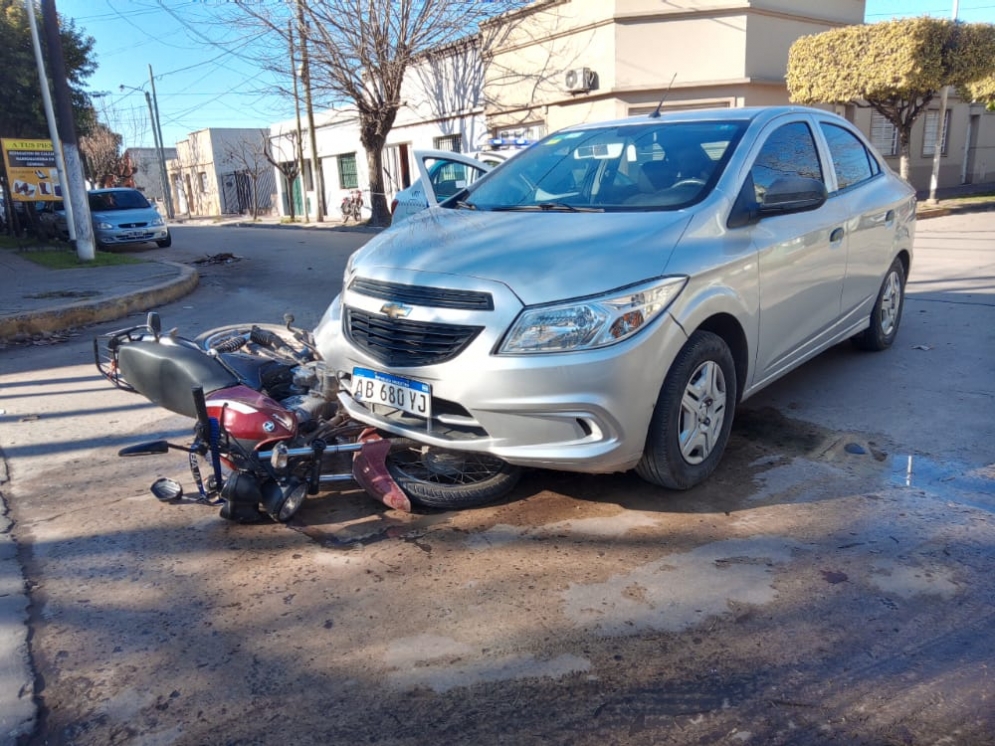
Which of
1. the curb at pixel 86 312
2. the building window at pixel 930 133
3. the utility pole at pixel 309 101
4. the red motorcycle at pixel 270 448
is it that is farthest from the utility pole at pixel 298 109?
the building window at pixel 930 133

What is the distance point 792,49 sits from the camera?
58.5 feet

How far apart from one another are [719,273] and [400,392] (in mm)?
1530

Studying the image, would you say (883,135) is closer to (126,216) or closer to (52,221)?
(126,216)

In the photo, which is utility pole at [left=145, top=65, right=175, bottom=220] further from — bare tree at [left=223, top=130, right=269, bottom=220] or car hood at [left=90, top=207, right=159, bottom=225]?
car hood at [left=90, top=207, right=159, bottom=225]

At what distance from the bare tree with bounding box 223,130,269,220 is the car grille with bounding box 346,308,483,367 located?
115ft

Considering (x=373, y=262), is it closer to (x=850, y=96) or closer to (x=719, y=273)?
(x=719, y=273)

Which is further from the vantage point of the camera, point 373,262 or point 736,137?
point 736,137

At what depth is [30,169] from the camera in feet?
46.5

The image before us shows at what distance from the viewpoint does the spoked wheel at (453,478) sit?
3518 millimetres

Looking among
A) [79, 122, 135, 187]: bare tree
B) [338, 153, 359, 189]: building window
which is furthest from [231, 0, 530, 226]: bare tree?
[79, 122, 135, 187]: bare tree

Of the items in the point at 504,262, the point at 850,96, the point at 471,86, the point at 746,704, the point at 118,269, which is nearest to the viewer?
the point at 746,704

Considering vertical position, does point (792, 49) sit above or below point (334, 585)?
above

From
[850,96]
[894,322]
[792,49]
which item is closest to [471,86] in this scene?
[792,49]

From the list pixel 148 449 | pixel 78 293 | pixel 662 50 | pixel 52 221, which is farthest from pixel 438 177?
pixel 52 221
